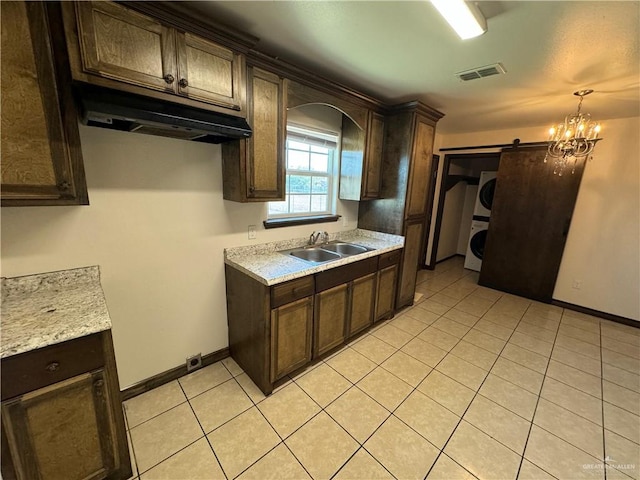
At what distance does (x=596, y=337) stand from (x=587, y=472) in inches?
84.1

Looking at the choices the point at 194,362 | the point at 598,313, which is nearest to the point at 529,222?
the point at 598,313

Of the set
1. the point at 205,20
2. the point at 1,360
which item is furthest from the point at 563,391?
the point at 205,20

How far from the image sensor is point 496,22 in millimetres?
1438

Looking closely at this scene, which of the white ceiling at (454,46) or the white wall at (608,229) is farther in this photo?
the white wall at (608,229)

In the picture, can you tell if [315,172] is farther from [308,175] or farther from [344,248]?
[344,248]

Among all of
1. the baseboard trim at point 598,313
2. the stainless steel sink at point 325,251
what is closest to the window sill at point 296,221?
the stainless steel sink at point 325,251

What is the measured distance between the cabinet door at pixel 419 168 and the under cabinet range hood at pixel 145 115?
193cm

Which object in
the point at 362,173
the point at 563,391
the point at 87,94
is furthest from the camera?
the point at 362,173

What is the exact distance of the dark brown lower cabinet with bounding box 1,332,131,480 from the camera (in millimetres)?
996

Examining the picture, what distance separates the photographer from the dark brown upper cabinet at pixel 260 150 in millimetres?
1798

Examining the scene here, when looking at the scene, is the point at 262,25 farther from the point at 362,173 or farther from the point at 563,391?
the point at 563,391

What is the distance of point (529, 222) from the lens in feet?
12.2

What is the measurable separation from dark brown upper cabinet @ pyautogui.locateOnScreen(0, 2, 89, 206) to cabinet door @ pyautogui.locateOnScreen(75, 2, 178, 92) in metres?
0.13

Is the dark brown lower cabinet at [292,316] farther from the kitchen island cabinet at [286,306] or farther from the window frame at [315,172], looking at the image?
the window frame at [315,172]
